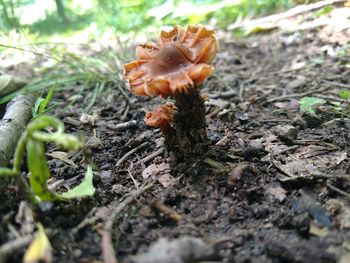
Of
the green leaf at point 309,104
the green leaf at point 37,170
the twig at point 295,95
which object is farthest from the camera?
the twig at point 295,95

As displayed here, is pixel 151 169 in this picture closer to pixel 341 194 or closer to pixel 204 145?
pixel 204 145

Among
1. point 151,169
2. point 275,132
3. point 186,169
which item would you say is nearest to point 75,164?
point 151,169

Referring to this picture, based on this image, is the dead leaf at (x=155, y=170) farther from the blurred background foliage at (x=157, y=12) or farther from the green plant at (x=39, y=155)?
the blurred background foliage at (x=157, y=12)

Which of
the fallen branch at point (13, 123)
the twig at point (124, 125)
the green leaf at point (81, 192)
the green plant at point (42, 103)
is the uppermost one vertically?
the green plant at point (42, 103)

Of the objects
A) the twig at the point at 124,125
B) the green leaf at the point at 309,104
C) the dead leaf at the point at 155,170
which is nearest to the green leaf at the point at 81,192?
the dead leaf at the point at 155,170

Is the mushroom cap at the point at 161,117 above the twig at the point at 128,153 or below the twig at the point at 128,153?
above

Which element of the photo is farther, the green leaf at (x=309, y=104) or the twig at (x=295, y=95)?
the twig at (x=295, y=95)

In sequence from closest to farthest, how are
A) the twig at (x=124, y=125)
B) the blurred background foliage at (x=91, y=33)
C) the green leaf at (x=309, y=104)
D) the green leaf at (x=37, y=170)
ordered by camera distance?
1. the green leaf at (x=37, y=170)
2. the green leaf at (x=309, y=104)
3. the twig at (x=124, y=125)
4. the blurred background foliage at (x=91, y=33)

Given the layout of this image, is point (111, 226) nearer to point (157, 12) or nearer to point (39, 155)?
point (39, 155)
